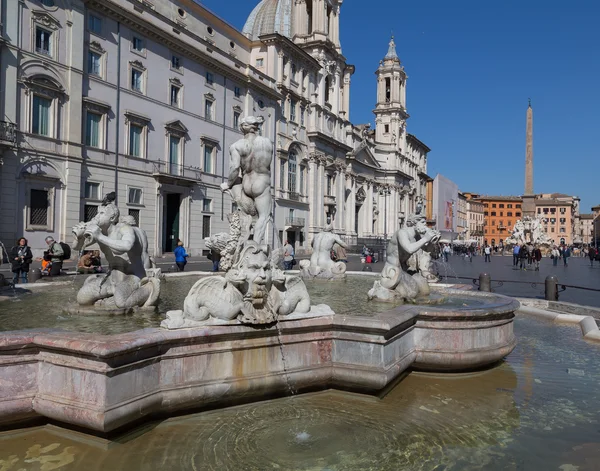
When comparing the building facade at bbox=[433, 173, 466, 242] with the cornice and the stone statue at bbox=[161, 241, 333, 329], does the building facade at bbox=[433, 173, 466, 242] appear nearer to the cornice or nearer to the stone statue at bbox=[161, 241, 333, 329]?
the cornice

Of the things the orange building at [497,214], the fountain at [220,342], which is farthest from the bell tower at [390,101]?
the fountain at [220,342]

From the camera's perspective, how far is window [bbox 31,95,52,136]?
20.3m

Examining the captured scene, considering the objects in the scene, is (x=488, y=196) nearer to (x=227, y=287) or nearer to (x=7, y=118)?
(x=7, y=118)

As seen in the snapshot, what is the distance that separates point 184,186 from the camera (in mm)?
28750

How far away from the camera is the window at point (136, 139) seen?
25500 millimetres

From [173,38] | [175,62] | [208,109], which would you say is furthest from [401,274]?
[208,109]

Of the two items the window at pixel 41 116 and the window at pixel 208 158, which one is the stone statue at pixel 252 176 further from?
the window at pixel 208 158

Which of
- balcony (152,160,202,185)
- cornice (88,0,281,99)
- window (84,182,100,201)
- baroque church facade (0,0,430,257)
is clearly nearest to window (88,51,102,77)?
baroque church facade (0,0,430,257)

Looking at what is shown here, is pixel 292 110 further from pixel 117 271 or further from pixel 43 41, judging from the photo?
pixel 117 271

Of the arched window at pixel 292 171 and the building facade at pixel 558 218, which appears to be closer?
the arched window at pixel 292 171

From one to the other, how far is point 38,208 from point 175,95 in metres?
11.5

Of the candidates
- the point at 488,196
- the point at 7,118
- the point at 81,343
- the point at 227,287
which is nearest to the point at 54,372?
the point at 81,343

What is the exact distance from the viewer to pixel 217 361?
3.64 meters

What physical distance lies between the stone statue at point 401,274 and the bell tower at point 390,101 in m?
64.5
